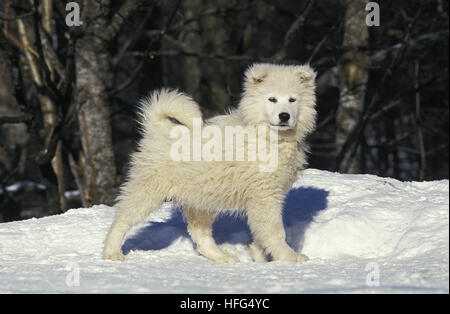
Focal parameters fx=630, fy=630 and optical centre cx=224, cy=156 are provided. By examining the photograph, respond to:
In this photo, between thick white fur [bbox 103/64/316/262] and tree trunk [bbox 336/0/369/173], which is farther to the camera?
tree trunk [bbox 336/0/369/173]

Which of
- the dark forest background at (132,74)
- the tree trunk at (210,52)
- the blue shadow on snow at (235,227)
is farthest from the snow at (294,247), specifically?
the tree trunk at (210,52)

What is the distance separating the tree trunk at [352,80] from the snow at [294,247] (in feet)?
9.51

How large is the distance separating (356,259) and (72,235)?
2999 mm

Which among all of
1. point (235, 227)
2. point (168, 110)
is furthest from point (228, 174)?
point (235, 227)

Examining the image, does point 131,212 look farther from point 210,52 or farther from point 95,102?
point 210,52

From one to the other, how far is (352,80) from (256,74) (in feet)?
17.0

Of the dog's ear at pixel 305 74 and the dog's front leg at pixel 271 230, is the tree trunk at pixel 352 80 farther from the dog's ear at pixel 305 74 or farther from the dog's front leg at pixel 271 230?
the dog's front leg at pixel 271 230

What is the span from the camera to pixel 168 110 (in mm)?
6043

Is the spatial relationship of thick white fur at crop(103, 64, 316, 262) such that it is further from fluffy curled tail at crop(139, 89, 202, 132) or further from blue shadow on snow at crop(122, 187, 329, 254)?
blue shadow on snow at crop(122, 187, 329, 254)

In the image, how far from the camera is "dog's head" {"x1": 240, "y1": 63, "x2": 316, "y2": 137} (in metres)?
5.87

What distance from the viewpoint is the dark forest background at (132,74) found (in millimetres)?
9539

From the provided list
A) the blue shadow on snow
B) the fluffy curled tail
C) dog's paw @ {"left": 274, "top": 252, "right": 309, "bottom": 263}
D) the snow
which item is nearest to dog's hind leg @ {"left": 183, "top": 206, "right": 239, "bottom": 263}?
the snow

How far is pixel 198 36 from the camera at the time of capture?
1359cm

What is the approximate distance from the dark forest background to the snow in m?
2.43
